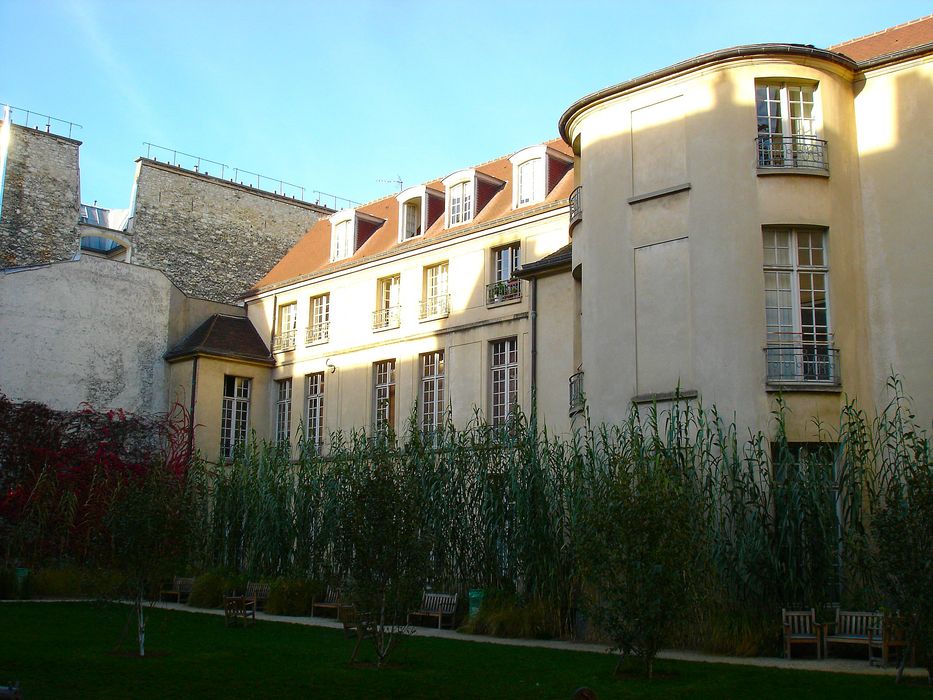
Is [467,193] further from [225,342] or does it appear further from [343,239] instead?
[225,342]

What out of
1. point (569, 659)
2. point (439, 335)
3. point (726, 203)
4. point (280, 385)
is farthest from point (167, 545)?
point (280, 385)

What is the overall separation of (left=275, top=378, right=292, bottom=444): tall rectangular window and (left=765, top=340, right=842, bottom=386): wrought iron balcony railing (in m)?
16.6

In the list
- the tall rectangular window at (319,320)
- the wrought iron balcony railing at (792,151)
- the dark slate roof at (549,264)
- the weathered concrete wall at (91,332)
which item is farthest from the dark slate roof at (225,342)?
the wrought iron balcony railing at (792,151)

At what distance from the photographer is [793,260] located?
15.5 metres

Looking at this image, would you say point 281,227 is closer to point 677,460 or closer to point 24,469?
point 24,469

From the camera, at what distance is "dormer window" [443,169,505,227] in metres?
25.7

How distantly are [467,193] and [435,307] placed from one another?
3.07 m

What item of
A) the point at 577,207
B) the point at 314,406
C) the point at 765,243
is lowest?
the point at 314,406

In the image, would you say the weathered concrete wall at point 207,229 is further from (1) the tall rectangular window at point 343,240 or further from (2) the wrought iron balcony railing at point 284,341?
(1) the tall rectangular window at point 343,240

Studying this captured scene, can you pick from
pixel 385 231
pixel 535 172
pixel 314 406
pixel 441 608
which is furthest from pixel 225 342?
pixel 441 608

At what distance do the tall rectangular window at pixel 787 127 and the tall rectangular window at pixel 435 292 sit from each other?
34.1ft

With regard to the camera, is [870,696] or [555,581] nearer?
[870,696]

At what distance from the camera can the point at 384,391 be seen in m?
26.2

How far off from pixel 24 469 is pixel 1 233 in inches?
312
